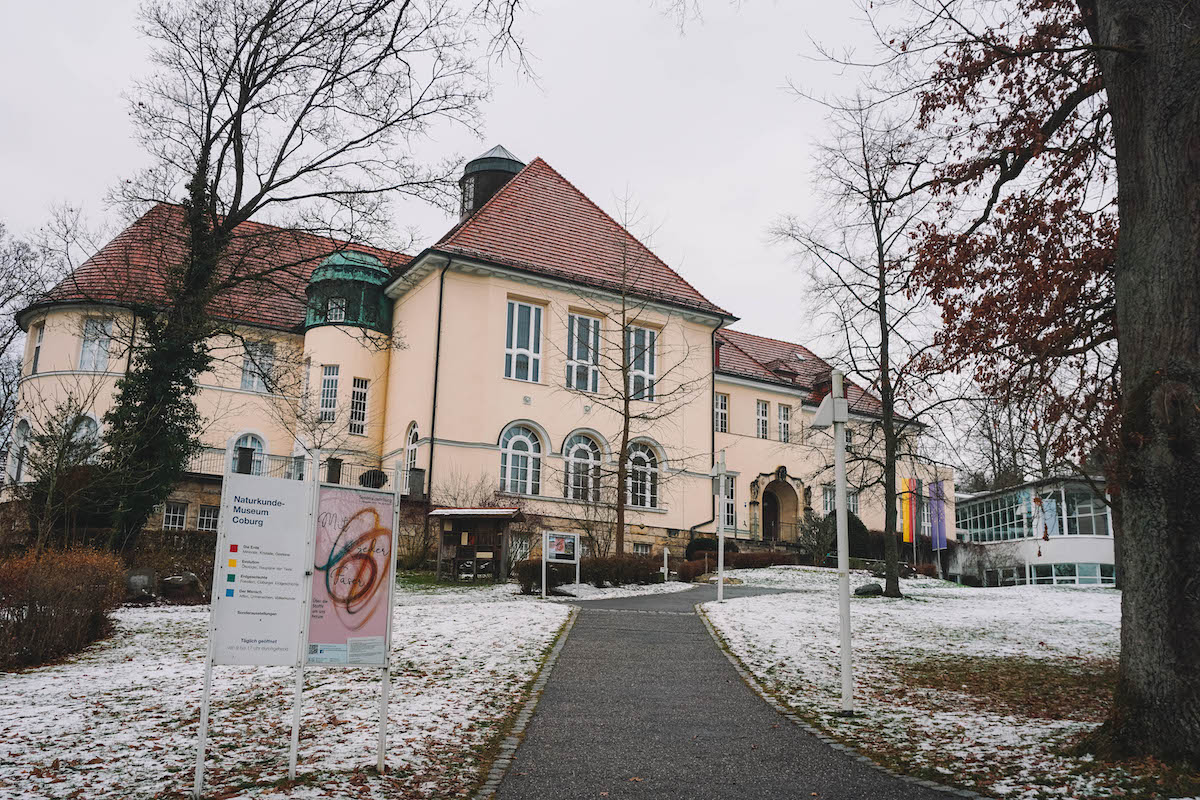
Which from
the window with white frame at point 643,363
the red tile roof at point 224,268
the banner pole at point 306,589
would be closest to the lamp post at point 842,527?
the banner pole at point 306,589

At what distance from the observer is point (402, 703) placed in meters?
8.50

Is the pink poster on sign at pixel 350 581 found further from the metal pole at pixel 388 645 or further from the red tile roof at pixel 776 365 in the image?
the red tile roof at pixel 776 365

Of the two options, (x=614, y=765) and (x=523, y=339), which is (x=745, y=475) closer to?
(x=523, y=339)

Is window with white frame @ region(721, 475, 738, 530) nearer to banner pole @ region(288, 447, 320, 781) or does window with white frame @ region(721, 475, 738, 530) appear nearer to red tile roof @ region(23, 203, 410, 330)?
red tile roof @ region(23, 203, 410, 330)

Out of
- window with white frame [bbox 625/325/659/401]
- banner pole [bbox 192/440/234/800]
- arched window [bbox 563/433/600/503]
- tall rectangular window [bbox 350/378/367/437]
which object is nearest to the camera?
banner pole [bbox 192/440/234/800]


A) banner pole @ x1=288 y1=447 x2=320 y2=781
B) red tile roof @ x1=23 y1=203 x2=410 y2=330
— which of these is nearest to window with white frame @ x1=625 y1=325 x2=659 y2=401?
red tile roof @ x1=23 y1=203 x2=410 y2=330

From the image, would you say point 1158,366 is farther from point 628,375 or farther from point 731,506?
point 731,506

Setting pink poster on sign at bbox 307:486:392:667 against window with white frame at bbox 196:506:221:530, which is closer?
pink poster on sign at bbox 307:486:392:667

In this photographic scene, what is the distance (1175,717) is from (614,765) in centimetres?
377

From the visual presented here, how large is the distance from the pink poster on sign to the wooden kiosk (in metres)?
13.9

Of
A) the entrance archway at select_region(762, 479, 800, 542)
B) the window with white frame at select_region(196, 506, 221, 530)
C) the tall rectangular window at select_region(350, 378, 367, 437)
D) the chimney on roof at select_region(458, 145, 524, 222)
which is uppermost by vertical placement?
the chimney on roof at select_region(458, 145, 524, 222)

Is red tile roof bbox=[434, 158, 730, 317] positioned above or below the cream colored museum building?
above

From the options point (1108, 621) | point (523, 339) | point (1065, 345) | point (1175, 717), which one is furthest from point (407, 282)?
point (1175, 717)

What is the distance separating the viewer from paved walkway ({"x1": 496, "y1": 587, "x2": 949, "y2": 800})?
20.3 ft
